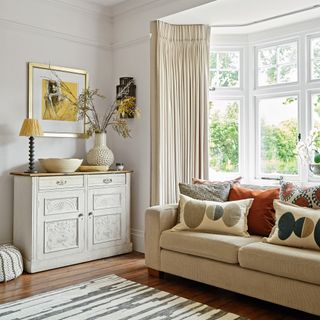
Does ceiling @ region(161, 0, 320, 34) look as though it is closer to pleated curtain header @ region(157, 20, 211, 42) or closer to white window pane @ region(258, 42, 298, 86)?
pleated curtain header @ region(157, 20, 211, 42)

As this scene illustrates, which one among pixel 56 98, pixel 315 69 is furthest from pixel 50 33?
pixel 315 69

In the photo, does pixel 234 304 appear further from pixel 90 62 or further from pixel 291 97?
pixel 90 62

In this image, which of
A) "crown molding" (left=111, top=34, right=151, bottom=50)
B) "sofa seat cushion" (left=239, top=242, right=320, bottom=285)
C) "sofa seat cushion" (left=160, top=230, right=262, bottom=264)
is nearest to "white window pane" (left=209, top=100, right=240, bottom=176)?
"crown molding" (left=111, top=34, right=151, bottom=50)

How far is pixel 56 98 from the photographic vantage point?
4.32 meters

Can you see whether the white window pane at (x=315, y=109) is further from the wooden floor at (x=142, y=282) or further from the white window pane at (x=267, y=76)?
the wooden floor at (x=142, y=282)

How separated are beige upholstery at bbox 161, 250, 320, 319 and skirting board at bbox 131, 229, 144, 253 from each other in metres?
1.06

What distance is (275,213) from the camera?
125 inches

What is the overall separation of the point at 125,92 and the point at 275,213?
7.43ft

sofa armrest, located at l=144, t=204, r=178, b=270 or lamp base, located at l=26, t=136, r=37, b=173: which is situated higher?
lamp base, located at l=26, t=136, r=37, b=173

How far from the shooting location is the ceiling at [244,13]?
3.79 m

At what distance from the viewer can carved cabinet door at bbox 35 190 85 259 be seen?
3.74m

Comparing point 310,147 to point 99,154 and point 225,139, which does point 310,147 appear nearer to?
point 225,139

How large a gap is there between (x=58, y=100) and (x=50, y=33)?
0.72m

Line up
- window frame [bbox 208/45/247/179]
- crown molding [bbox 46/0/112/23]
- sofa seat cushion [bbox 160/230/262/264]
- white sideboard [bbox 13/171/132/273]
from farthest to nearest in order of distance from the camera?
window frame [bbox 208/45/247/179], crown molding [bbox 46/0/112/23], white sideboard [bbox 13/171/132/273], sofa seat cushion [bbox 160/230/262/264]
